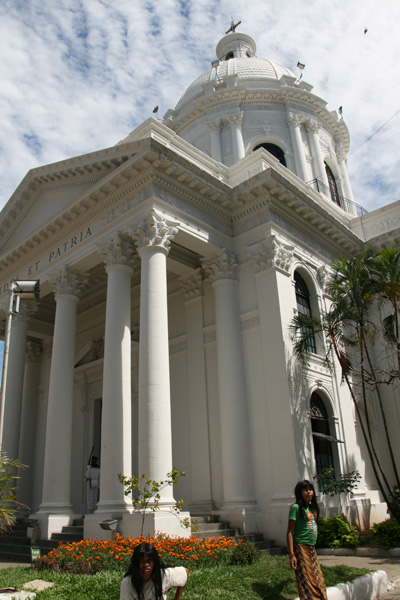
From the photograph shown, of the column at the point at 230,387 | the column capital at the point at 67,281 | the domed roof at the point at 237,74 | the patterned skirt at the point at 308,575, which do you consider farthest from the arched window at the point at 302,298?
the domed roof at the point at 237,74

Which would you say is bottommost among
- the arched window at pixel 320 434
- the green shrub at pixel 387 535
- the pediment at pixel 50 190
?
the green shrub at pixel 387 535

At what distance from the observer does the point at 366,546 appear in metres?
12.4

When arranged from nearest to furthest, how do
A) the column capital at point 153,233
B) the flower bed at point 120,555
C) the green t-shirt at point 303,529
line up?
the green t-shirt at point 303,529
the flower bed at point 120,555
the column capital at point 153,233

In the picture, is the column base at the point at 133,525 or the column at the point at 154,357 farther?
the column at the point at 154,357

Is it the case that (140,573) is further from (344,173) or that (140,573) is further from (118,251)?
(344,173)

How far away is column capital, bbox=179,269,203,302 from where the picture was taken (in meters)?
17.9

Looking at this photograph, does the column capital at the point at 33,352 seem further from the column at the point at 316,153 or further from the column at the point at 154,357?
the column at the point at 316,153

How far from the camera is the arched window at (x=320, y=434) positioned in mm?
15164

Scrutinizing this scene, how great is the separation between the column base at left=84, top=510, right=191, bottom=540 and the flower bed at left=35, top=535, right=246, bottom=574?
0.58 m

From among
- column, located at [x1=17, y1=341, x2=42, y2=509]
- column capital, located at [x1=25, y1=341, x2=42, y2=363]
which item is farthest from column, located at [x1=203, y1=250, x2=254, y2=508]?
column capital, located at [x1=25, y1=341, x2=42, y2=363]

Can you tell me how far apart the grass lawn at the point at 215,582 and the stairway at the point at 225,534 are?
307 cm

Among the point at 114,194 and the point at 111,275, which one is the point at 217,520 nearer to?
the point at 111,275

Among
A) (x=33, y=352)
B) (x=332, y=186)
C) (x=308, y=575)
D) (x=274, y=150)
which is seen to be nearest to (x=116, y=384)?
(x=308, y=575)

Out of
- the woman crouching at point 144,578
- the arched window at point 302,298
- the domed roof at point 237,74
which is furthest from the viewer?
the domed roof at point 237,74
